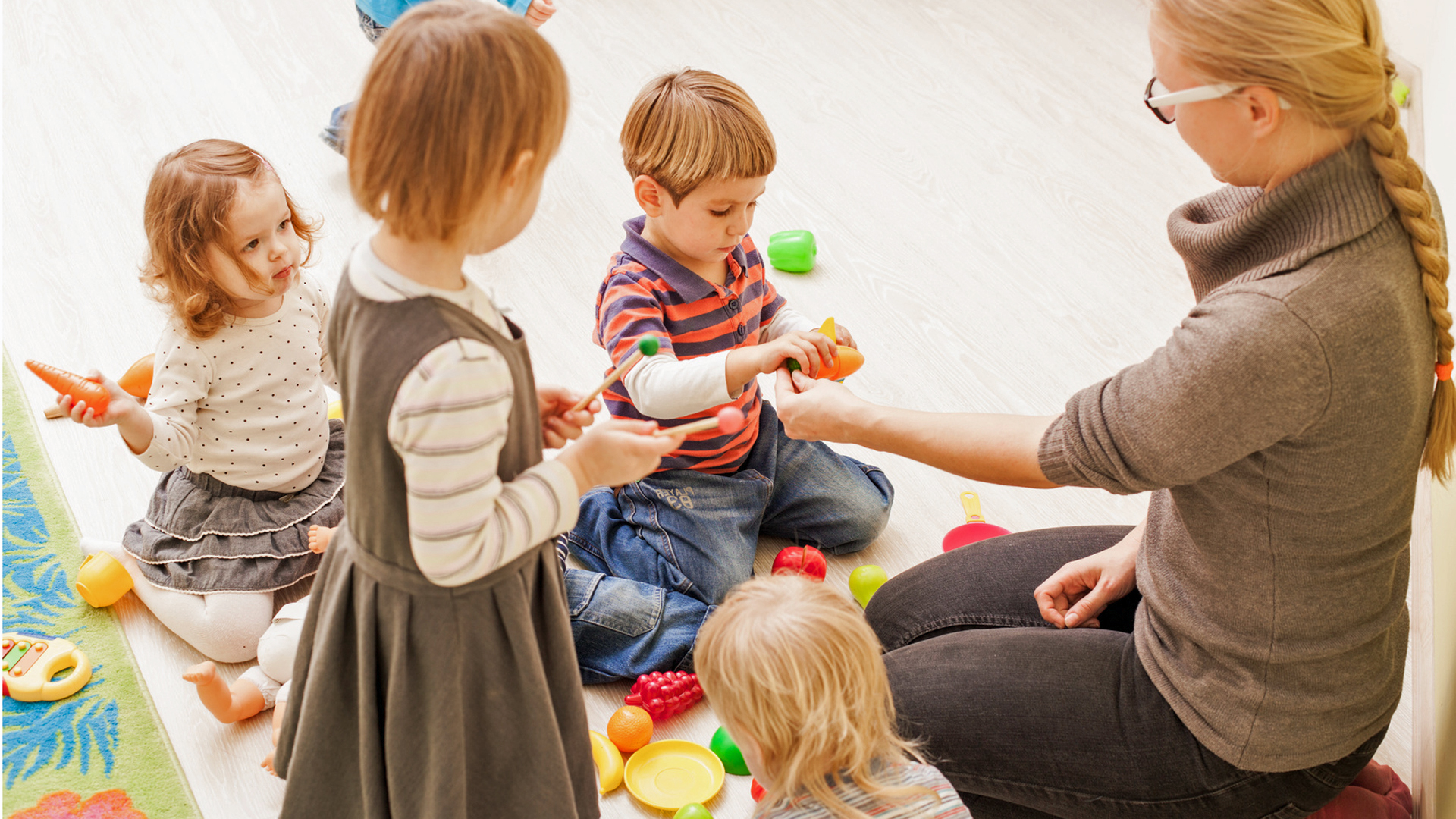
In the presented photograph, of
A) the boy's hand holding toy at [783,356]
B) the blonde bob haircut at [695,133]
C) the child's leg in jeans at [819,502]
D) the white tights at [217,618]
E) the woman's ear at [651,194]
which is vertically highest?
the blonde bob haircut at [695,133]

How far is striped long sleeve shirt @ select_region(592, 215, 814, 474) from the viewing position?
51.3 inches

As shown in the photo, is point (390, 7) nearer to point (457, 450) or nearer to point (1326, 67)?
point (457, 450)

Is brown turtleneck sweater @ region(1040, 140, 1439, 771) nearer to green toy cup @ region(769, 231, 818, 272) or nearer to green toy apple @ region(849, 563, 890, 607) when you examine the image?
green toy apple @ region(849, 563, 890, 607)

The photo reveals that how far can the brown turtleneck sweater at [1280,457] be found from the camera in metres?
0.87

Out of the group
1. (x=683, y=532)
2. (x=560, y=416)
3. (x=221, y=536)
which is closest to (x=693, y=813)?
(x=683, y=532)

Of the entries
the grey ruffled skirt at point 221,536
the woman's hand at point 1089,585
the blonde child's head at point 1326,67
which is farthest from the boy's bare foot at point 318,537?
the blonde child's head at point 1326,67

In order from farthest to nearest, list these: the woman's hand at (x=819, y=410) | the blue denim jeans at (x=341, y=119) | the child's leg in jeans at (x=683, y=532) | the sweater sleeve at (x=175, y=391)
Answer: the blue denim jeans at (x=341, y=119) < the child's leg in jeans at (x=683, y=532) < the sweater sleeve at (x=175, y=391) < the woman's hand at (x=819, y=410)

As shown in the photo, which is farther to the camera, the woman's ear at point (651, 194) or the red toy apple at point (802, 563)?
the red toy apple at point (802, 563)

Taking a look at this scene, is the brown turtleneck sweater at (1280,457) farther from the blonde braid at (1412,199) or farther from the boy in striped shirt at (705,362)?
the boy in striped shirt at (705,362)

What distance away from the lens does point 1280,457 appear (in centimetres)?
91

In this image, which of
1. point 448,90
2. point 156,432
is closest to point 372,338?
point 448,90

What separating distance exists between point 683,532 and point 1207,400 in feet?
2.52

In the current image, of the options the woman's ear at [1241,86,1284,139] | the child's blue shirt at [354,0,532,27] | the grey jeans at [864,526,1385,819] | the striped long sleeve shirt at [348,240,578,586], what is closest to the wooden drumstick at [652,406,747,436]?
the striped long sleeve shirt at [348,240,578,586]

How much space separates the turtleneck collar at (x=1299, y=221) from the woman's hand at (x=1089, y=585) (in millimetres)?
342
